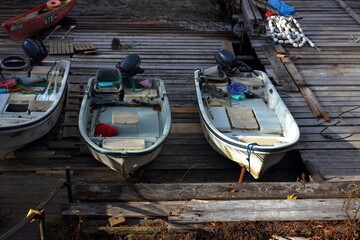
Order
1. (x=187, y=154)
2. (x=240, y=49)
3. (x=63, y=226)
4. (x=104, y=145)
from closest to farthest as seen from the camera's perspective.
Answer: (x=63, y=226), (x=104, y=145), (x=187, y=154), (x=240, y=49)

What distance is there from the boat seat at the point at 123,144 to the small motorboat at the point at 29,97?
60.2 inches

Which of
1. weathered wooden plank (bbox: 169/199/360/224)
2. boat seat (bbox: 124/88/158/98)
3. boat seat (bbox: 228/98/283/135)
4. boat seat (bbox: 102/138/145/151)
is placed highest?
boat seat (bbox: 102/138/145/151)

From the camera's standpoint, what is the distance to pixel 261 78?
374 inches

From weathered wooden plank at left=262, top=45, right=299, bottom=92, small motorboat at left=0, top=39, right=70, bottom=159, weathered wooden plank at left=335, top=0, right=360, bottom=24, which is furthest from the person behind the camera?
weathered wooden plank at left=335, top=0, right=360, bottom=24

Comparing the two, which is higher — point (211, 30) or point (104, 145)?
point (104, 145)

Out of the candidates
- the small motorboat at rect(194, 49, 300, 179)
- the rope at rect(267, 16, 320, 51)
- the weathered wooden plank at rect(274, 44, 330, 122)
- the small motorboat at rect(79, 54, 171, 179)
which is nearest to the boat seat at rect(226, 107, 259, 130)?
the small motorboat at rect(194, 49, 300, 179)

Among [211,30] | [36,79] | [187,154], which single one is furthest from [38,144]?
[211,30]

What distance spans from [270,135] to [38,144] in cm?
443

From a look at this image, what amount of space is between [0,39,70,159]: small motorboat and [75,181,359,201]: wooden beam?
6.15ft

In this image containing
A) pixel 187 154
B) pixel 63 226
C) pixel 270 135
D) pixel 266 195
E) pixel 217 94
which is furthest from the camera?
pixel 217 94

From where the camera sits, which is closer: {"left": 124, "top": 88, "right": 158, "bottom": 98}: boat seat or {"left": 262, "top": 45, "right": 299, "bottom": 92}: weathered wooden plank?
{"left": 124, "top": 88, "right": 158, "bottom": 98}: boat seat

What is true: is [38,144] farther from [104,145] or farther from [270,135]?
[270,135]

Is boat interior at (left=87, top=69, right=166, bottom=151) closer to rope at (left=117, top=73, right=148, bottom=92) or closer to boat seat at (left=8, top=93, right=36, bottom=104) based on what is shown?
rope at (left=117, top=73, right=148, bottom=92)

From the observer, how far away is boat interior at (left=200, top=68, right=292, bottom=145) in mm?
7805
